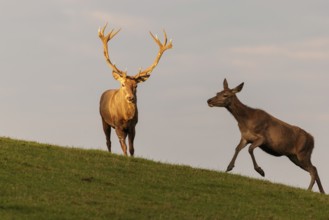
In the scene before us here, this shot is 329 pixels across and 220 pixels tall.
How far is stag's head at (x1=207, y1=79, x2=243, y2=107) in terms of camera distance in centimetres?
2742

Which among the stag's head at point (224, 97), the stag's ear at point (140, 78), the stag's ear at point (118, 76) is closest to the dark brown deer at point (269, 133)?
the stag's head at point (224, 97)

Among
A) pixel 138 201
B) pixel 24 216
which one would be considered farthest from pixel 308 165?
pixel 24 216

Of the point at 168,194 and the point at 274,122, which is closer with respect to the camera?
the point at 168,194

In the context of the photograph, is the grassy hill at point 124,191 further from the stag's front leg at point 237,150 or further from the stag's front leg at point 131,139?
the stag's front leg at point 131,139

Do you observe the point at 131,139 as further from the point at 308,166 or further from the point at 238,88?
the point at 308,166

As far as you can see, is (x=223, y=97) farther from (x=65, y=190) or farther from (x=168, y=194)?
(x=65, y=190)

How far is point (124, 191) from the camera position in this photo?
2045cm

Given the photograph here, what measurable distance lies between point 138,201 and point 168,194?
1.32 metres

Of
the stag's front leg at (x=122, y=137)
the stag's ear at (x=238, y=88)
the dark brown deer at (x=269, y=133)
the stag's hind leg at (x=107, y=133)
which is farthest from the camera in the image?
the stag's hind leg at (x=107, y=133)

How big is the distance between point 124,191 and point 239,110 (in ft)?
26.4

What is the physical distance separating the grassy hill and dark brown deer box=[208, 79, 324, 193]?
324cm

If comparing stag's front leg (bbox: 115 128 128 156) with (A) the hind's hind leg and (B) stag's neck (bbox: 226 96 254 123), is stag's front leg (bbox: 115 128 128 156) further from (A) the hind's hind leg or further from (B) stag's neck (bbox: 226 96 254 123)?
(A) the hind's hind leg

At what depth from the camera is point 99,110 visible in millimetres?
30203

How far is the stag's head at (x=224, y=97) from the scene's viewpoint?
90.0 ft
